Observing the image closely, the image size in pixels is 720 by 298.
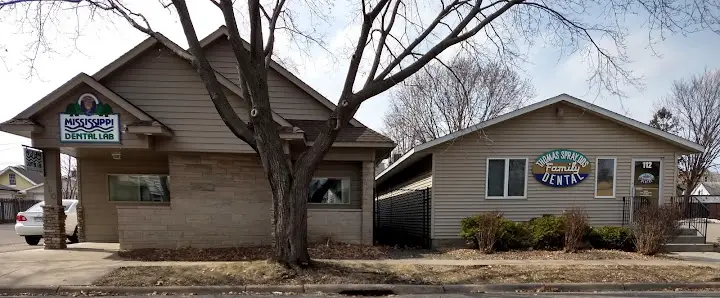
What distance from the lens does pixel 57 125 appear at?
8789mm

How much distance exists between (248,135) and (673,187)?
12036 mm

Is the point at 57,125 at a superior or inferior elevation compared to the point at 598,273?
superior

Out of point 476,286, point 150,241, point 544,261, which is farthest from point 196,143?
point 544,261

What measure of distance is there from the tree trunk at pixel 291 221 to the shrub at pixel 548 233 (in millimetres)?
6222

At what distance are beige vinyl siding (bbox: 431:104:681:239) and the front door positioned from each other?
0.50 ft

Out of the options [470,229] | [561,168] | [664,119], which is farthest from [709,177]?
[470,229]

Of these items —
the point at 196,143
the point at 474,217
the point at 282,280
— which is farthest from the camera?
the point at 474,217

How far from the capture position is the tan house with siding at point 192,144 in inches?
347

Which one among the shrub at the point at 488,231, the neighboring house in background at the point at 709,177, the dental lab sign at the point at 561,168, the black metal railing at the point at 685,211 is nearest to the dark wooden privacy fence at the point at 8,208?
the shrub at the point at 488,231

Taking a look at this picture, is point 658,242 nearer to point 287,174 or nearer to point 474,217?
point 474,217

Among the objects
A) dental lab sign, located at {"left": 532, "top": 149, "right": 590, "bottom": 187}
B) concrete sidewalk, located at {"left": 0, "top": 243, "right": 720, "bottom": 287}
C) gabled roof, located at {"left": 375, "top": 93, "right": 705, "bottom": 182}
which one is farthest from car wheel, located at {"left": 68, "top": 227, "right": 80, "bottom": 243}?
dental lab sign, located at {"left": 532, "top": 149, "right": 590, "bottom": 187}

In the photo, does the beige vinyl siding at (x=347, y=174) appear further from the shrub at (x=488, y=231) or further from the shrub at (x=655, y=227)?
the shrub at (x=655, y=227)

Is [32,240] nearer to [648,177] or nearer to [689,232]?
[648,177]

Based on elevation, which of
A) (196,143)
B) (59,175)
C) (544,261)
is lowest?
(544,261)
